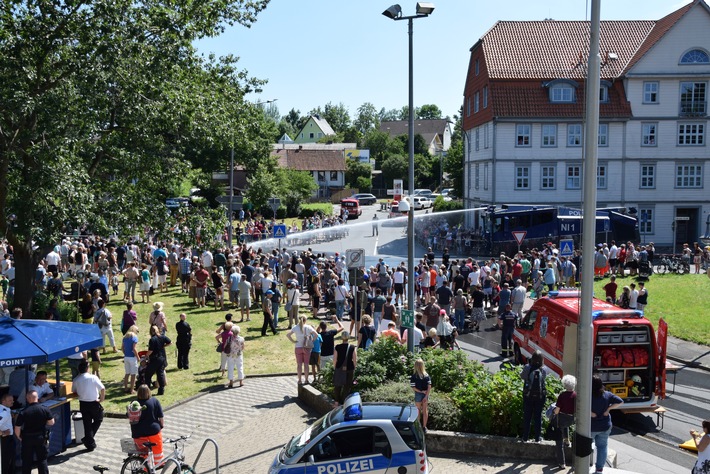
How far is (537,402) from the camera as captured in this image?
11.9 m

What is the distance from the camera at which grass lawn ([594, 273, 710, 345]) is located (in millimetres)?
22266

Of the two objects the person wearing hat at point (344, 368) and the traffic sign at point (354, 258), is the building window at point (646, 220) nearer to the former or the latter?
the traffic sign at point (354, 258)

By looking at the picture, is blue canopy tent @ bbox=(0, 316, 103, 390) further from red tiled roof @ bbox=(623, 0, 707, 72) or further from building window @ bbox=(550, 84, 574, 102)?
red tiled roof @ bbox=(623, 0, 707, 72)

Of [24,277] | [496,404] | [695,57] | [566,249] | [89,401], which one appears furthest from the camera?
[695,57]

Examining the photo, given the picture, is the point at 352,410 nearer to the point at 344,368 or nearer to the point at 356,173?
the point at 344,368

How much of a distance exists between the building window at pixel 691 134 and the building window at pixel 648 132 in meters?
1.59

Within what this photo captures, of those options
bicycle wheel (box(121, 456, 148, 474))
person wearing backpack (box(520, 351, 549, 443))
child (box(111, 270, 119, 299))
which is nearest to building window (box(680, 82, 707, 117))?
child (box(111, 270, 119, 299))

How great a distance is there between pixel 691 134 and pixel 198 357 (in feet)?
127

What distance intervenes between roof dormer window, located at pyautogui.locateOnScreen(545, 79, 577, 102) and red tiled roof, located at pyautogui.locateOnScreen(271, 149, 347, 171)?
47.0 meters

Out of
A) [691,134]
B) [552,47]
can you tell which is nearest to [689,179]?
[691,134]

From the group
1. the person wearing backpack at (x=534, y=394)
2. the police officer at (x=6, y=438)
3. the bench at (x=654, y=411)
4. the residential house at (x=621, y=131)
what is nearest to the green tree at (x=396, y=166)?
the residential house at (x=621, y=131)

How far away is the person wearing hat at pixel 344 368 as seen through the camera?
46.4 ft

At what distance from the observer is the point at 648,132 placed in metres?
46.4

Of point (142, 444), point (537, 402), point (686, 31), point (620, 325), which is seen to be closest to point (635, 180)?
point (686, 31)
